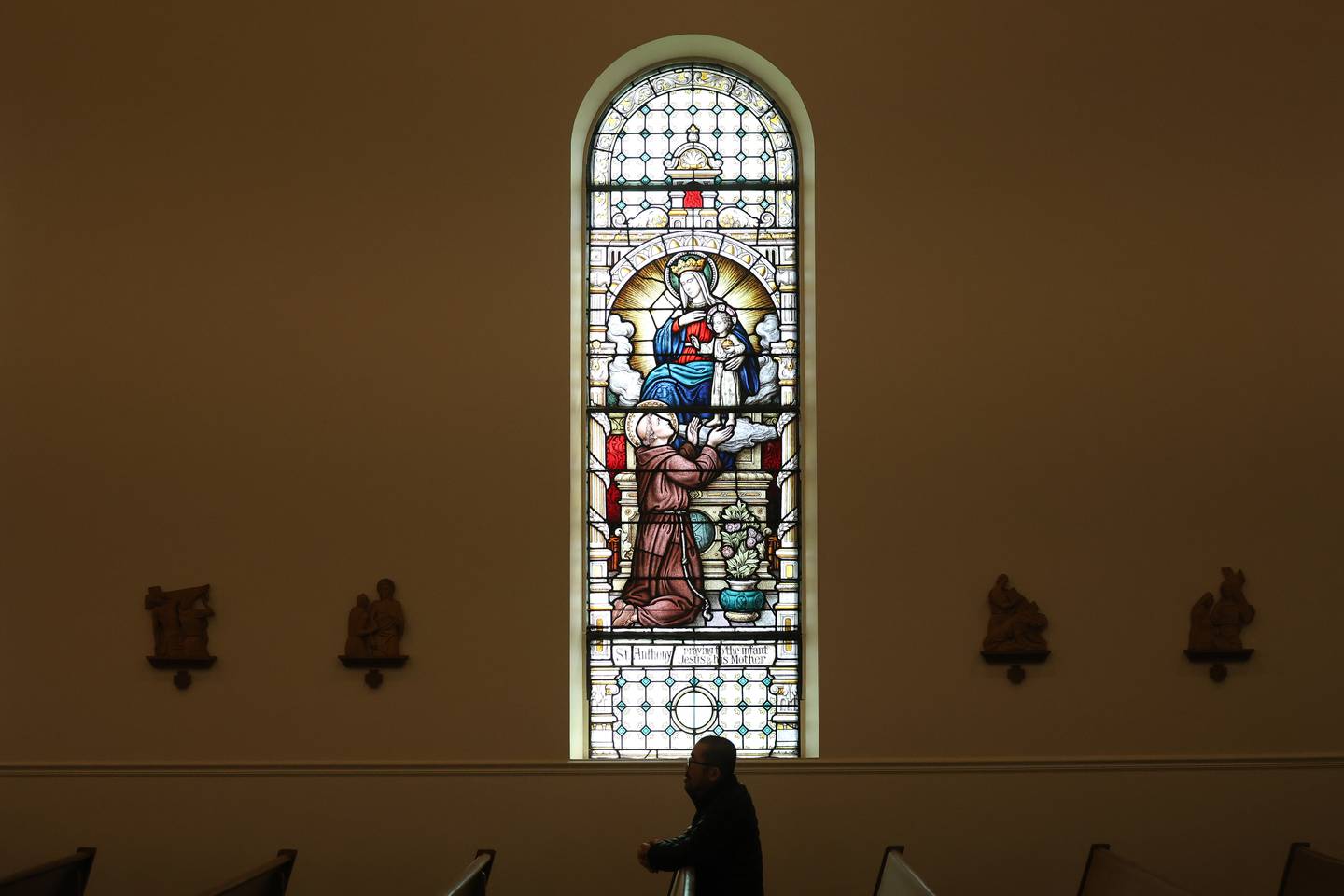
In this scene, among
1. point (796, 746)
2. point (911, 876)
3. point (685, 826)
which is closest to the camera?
point (911, 876)

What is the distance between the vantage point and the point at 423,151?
657 centimetres

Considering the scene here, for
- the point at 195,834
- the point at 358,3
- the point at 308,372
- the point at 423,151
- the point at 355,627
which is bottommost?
the point at 195,834

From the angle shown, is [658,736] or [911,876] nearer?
[911,876]

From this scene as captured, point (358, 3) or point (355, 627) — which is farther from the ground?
point (358, 3)

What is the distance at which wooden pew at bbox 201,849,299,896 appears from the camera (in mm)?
4469

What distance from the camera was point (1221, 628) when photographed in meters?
6.25

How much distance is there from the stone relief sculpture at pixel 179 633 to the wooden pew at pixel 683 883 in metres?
2.97

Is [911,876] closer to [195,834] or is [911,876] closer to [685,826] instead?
[685,826]

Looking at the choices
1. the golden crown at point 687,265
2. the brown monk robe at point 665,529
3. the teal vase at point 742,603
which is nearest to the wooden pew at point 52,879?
the brown monk robe at point 665,529

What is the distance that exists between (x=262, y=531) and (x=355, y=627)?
0.71 m

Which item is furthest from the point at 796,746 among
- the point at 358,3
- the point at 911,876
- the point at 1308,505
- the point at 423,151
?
the point at 358,3

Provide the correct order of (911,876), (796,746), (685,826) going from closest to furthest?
(911,876)
(685,826)
(796,746)

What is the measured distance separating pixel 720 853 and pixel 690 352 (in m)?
2.96

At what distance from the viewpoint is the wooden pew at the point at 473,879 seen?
4.51m
